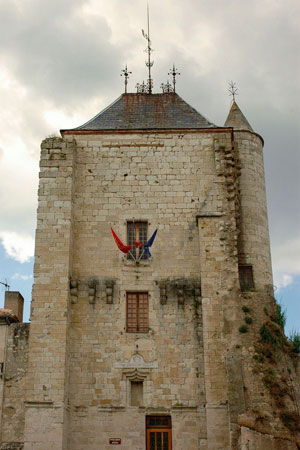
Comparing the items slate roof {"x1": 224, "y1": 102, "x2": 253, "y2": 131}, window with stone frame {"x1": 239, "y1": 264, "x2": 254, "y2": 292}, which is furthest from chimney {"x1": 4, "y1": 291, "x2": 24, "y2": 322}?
slate roof {"x1": 224, "y1": 102, "x2": 253, "y2": 131}

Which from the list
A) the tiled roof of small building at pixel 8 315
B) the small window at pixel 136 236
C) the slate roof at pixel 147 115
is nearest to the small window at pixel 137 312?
the small window at pixel 136 236

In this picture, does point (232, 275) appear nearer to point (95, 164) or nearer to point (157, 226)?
point (157, 226)

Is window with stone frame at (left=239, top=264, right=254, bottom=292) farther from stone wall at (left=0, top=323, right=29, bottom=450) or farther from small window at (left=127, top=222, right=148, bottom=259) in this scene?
stone wall at (left=0, top=323, right=29, bottom=450)

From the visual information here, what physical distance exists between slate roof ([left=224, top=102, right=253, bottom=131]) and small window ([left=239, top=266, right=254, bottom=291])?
5688 mm

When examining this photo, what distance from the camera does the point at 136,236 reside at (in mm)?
19422

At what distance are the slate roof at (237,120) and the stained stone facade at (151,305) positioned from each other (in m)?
0.29

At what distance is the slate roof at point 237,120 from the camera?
2200cm

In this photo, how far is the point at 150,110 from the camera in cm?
2223

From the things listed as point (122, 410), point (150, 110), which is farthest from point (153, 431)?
point (150, 110)

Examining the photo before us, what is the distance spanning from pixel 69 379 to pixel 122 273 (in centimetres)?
386

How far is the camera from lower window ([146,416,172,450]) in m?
17.4

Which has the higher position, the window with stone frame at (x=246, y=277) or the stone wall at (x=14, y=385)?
the window with stone frame at (x=246, y=277)

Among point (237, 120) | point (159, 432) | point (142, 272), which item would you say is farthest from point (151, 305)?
point (237, 120)

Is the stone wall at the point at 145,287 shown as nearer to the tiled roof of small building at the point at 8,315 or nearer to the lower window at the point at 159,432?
the lower window at the point at 159,432
